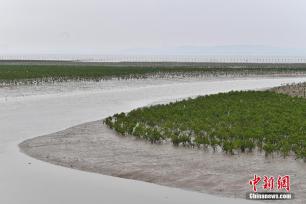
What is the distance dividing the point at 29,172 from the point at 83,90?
34.6 meters

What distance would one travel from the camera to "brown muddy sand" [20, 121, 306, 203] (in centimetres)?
1388

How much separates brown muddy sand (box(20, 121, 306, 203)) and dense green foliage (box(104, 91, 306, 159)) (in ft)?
2.87

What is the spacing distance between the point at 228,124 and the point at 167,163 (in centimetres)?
776

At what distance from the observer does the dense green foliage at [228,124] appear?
18516 mm

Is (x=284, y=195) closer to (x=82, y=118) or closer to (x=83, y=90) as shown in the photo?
(x=82, y=118)

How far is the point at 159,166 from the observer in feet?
52.7

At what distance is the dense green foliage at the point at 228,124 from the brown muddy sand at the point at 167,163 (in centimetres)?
87

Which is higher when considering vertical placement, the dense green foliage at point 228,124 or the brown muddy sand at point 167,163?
the dense green foliage at point 228,124

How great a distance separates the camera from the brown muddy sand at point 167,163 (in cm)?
1388

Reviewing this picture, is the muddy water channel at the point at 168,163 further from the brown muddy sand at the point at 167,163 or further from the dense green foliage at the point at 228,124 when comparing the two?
the dense green foliage at the point at 228,124

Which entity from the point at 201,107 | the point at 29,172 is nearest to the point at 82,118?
the point at 201,107

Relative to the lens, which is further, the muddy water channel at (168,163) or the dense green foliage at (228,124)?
the dense green foliage at (228,124)

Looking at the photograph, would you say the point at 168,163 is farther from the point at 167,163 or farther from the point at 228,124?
the point at 228,124

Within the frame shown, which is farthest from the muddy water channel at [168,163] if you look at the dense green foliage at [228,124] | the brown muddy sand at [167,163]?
the dense green foliage at [228,124]
